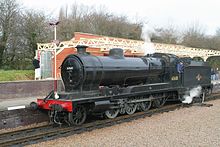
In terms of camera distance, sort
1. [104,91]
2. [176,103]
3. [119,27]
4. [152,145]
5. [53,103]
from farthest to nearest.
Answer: [119,27]
[176,103]
[104,91]
[53,103]
[152,145]

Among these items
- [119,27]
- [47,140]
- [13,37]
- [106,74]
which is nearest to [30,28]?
[13,37]

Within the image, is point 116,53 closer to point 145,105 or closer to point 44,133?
point 145,105

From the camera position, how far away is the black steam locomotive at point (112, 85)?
10.5 meters

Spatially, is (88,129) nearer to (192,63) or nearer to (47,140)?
(47,140)

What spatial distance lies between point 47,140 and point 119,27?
33.6 m

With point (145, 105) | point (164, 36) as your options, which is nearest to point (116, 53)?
point (145, 105)

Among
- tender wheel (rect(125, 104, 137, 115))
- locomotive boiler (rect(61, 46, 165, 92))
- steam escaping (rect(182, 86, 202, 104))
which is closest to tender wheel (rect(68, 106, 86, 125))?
locomotive boiler (rect(61, 46, 165, 92))

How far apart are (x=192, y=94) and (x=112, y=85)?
642 centimetres

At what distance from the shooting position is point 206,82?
18.5 meters

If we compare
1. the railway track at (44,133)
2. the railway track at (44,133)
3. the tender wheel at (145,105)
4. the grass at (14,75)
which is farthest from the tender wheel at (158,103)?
the grass at (14,75)

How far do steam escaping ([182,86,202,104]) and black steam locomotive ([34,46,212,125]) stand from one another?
0.51m

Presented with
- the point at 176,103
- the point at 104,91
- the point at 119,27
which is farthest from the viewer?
the point at 119,27

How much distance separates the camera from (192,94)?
16844mm

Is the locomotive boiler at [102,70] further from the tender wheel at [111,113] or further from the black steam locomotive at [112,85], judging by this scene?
the tender wheel at [111,113]
